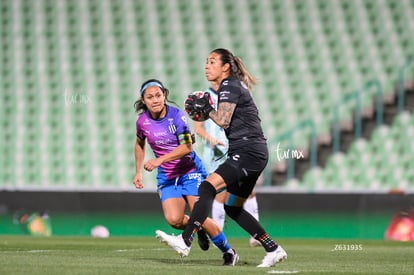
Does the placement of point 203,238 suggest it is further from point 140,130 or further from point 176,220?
point 140,130

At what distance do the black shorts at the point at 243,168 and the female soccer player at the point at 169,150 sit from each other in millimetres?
926

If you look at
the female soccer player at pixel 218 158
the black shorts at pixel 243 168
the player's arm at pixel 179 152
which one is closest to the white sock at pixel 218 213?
the female soccer player at pixel 218 158

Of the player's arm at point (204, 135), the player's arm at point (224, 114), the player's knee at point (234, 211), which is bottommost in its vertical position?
the player's knee at point (234, 211)

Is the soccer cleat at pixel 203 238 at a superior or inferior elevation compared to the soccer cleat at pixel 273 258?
inferior

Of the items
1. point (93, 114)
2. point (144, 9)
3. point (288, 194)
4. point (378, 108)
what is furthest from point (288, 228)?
point (144, 9)

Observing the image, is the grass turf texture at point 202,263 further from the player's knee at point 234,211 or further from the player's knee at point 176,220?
the player's knee at point 234,211

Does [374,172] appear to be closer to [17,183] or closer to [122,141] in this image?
[122,141]

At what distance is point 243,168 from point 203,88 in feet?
32.0

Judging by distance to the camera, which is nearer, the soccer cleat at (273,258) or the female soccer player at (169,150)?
the soccer cleat at (273,258)

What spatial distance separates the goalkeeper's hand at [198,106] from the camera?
285 inches

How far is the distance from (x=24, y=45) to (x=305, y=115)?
6.06 m

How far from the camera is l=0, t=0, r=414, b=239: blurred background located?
1501 centimetres

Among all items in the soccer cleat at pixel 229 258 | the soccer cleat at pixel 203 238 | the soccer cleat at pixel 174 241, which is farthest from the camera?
the soccer cleat at pixel 203 238

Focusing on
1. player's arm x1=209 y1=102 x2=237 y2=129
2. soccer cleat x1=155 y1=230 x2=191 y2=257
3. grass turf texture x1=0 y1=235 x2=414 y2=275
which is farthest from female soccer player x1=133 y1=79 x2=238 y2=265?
soccer cleat x1=155 y1=230 x2=191 y2=257
